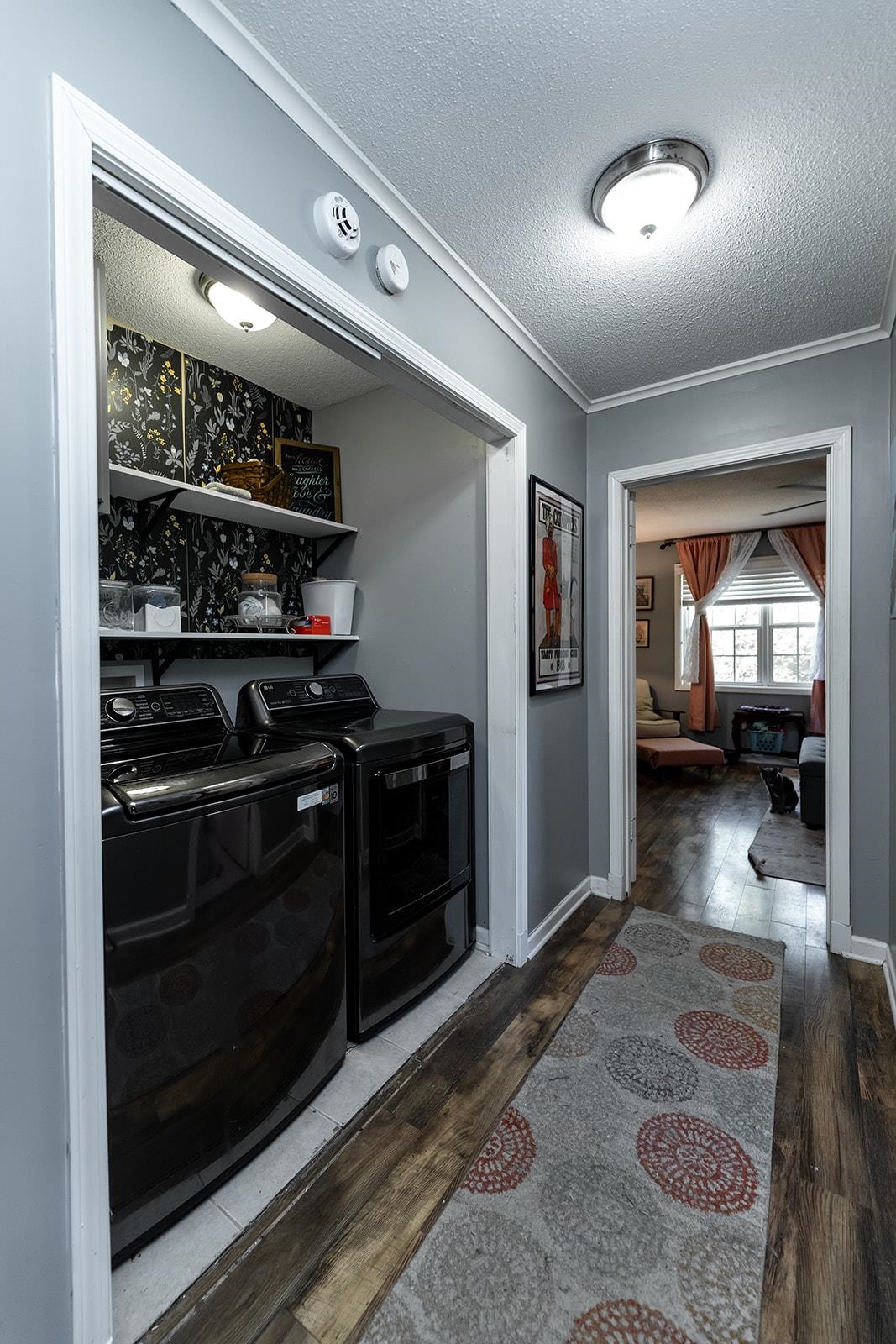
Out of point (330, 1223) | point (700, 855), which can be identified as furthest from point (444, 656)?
point (700, 855)

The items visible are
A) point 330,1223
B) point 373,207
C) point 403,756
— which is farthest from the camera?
point 403,756

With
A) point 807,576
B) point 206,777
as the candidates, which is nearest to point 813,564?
point 807,576

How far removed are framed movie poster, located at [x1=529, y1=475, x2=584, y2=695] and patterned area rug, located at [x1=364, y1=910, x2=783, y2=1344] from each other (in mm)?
1288

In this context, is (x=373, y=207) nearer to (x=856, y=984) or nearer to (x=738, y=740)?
(x=856, y=984)

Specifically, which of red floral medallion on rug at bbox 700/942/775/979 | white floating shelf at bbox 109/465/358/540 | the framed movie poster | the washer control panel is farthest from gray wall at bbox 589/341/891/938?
the washer control panel

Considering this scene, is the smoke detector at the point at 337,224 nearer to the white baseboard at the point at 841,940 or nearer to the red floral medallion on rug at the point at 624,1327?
the red floral medallion on rug at the point at 624,1327

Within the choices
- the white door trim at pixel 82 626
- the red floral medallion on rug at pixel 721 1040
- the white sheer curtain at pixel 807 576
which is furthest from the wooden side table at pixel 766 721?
the white door trim at pixel 82 626

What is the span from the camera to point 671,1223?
1.27m

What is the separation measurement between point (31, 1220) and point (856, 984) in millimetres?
2554

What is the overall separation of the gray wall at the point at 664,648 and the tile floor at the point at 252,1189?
564 centimetres

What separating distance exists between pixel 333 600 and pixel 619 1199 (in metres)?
2.18

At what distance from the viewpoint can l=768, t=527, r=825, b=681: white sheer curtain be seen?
19.3ft

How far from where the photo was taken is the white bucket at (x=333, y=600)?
2.58 m

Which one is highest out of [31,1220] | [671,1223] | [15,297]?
[15,297]
